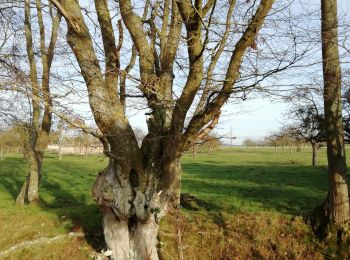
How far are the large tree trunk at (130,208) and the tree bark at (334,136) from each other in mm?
3818

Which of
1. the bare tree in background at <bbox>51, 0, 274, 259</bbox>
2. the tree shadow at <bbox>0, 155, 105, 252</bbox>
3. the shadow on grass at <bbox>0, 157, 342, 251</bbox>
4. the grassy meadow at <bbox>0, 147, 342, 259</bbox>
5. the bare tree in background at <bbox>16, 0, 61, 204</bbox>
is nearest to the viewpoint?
the bare tree in background at <bbox>51, 0, 274, 259</bbox>

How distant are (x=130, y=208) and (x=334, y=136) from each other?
5.07 metres

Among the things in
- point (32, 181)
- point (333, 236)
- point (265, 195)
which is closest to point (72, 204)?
point (32, 181)

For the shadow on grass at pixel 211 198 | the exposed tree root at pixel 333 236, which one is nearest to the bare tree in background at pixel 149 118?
the shadow on grass at pixel 211 198

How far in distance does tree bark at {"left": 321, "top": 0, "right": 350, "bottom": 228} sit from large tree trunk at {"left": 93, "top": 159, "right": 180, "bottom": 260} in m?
3.82

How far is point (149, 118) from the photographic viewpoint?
8.33m

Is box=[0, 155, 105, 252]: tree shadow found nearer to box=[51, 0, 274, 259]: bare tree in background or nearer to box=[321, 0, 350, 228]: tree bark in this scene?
box=[51, 0, 274, 259]: bare tree in background

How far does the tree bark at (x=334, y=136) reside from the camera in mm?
8750

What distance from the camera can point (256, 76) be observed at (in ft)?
21.0

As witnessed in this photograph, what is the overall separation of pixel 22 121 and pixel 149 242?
398 inches

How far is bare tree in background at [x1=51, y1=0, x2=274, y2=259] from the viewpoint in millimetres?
7398

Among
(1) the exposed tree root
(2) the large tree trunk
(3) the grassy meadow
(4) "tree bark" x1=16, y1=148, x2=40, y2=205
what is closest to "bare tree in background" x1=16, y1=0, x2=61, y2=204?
(4) "tree bark" x1=16, y1=148, x2=40, y2=205

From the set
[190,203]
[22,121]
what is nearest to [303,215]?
[190,203]

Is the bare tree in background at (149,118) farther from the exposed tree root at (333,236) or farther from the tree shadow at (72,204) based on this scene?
the exposed tree root at (333,236)
